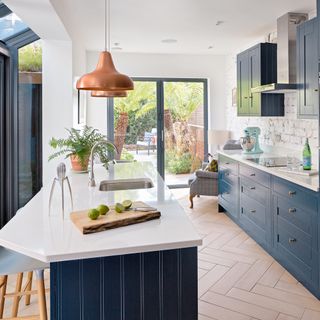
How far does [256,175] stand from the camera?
3.89 metres

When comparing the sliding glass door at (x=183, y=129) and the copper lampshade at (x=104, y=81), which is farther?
the sliding glass door at (x=183, y=129)

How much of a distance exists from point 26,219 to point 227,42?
4847 millimetres

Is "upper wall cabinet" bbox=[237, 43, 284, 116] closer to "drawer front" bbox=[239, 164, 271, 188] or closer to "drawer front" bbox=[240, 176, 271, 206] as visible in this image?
"drawer front" bbox=[239, 164, 271, 188]

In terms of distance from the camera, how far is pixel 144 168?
12.0ft

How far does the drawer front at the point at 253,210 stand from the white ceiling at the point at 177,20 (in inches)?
85.7

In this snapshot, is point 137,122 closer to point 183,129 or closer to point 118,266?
point 183,129

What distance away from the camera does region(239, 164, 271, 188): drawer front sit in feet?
11.8

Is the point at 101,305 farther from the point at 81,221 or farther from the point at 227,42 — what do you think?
the point at 227,42

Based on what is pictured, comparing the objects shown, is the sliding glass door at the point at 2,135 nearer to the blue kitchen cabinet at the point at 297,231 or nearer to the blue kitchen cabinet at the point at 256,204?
the blue kitchen cabinet at the point at 256,204

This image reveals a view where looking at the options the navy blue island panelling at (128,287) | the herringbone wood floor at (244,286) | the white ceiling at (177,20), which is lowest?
the herringbone wood floor at (244,286)

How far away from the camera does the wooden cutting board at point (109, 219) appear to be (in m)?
1.66

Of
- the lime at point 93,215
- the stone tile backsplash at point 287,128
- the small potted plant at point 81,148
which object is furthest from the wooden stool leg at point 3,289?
the stone tile backsplash at point 287,128

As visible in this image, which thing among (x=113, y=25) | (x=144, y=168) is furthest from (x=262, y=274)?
(x=113, y=25)

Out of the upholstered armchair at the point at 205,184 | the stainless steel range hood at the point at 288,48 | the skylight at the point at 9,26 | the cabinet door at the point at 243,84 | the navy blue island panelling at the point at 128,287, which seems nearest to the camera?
the navy blue island panelling at the point at 128,287
